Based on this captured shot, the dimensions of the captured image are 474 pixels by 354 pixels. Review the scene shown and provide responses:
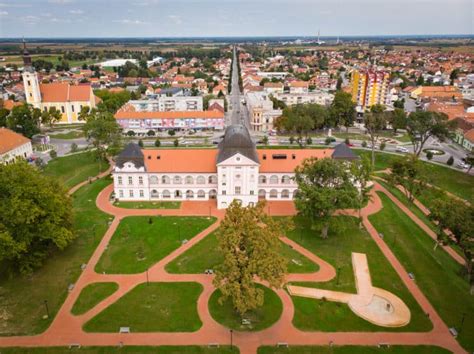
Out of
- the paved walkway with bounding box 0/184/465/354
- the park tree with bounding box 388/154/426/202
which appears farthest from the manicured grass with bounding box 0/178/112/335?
the park tree with bounding box 388/154/426/202

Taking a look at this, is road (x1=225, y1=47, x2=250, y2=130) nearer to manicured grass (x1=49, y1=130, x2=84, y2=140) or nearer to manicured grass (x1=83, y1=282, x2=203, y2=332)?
manicured grass (x1=49, y1=130, x2=84, y2=140)

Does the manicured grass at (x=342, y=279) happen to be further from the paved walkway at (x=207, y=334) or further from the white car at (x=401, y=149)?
the white car at (x=401, y=149)

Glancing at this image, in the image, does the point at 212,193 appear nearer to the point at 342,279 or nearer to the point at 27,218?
the point at 342,279

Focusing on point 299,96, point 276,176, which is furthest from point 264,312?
point 299,96

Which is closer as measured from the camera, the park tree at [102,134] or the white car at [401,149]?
the park tree at [102,134]

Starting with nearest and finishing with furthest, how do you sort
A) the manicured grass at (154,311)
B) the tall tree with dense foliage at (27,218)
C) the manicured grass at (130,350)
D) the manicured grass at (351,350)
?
the manicured grass at (130,350) < the manicured grass at (351,350) < the manicured grass at (154,311) < the tall tree with dense foliage at (27,218)

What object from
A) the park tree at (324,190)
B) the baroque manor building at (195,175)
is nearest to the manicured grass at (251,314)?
the park tree at (324,190)

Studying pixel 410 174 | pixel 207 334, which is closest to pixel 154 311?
pixel 207 334
